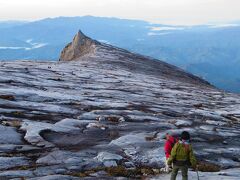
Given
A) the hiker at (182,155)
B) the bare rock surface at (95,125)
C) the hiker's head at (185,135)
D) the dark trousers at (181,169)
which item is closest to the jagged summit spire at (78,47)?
the bare rock surface at (95,125)

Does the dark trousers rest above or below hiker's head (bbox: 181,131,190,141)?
below

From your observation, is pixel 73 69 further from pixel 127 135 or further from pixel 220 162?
pixel 220 162

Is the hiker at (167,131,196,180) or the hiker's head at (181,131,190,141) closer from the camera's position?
the hiker's head at (181,131,190,141)

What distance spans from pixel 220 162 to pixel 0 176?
36.3 feet

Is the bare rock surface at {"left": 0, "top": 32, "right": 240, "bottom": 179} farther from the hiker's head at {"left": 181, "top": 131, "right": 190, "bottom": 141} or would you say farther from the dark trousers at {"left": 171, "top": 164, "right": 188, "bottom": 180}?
the hiker's head at {"left": 181, "top": 131, "right": 190, "bottom": 141}

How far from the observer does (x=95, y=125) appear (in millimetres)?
28531

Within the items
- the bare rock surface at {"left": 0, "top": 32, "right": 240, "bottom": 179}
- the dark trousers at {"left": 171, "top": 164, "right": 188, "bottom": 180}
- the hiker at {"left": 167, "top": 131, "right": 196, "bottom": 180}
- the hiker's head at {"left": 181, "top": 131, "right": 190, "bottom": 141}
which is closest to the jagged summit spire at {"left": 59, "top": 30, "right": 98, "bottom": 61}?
the bare rock surface at {"left": 0, "top": 32, "right": 240, "bottom": 179}

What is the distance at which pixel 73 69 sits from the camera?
204 feet

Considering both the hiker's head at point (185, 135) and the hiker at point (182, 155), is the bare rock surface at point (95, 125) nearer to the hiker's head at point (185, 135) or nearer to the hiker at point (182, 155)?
the hiker at point (182, 155)

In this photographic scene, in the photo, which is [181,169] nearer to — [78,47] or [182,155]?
[182,155]

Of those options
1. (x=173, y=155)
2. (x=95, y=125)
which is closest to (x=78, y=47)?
(x=95, y=125)

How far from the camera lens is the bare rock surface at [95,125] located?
70.4ft

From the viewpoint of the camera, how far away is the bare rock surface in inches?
845

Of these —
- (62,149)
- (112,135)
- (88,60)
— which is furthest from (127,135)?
(88,60)
